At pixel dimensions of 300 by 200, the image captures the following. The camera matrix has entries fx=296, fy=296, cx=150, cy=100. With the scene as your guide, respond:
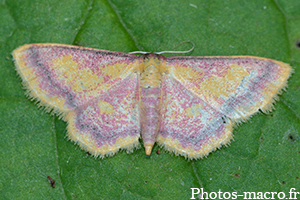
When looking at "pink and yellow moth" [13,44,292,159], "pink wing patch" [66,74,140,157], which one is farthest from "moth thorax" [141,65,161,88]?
"pink wing patch" [66,74,140,157]

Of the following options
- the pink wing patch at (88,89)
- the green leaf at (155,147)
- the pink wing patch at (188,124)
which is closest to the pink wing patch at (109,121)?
the pink wing patch at (88,89)

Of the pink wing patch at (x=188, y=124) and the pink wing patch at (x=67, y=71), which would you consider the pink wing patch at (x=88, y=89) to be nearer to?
the pink wing patch at (x=67, y=71)

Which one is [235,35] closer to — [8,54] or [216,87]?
[216,87]

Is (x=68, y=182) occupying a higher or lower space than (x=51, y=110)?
lower

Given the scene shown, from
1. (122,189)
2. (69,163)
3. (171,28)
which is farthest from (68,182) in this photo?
(171,28)

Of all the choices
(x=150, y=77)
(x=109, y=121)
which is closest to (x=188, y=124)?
(x=150, y=77)

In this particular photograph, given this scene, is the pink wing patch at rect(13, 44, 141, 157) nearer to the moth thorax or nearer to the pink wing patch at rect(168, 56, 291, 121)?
the moth thorax
